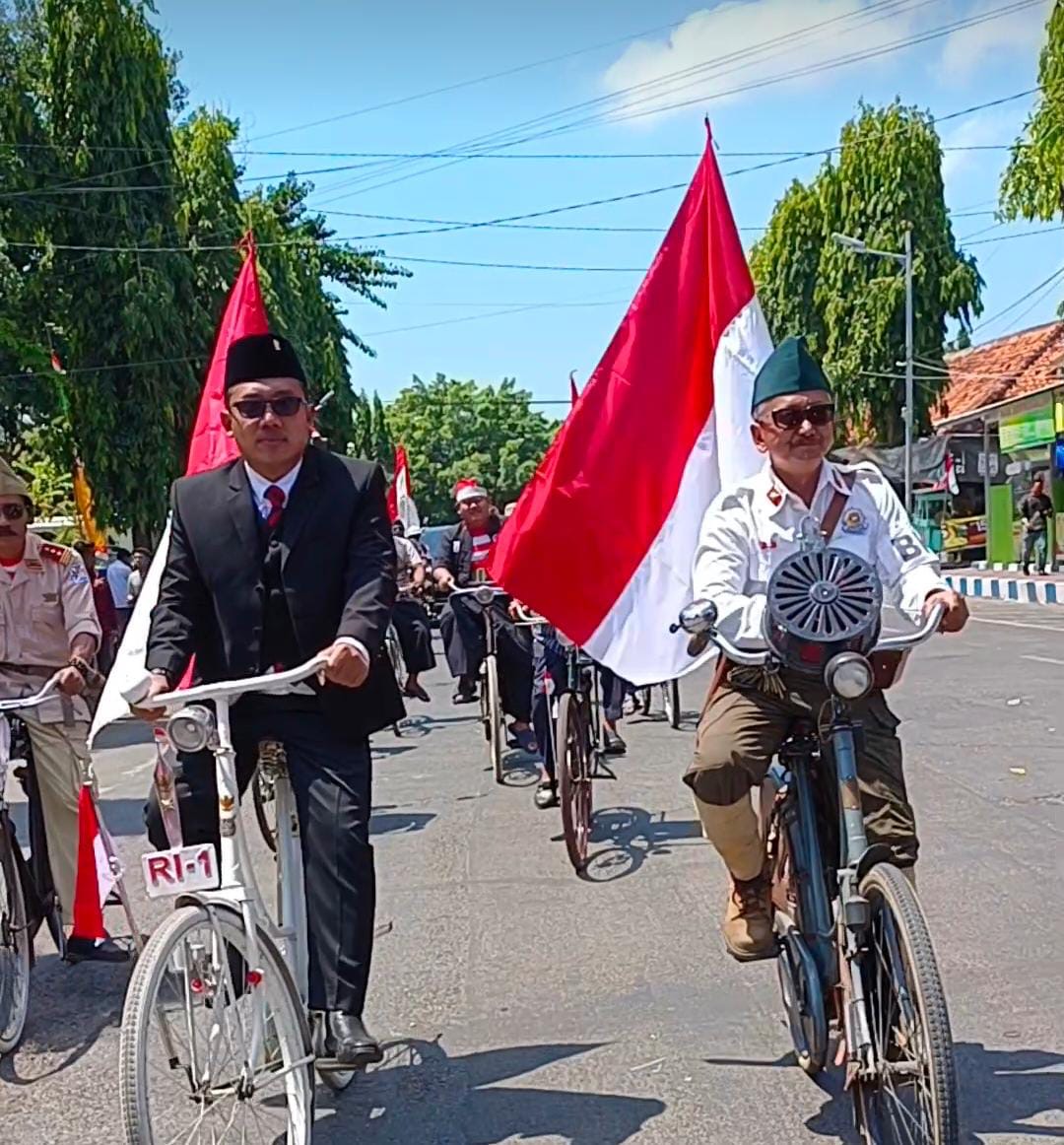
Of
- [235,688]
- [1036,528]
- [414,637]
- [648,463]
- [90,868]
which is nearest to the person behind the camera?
[235,688]

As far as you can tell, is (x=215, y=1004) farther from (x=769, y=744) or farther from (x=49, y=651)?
(x=49, y=651)

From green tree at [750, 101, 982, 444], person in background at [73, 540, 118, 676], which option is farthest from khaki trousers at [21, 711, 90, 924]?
green tree at [750, 101, 982, 444]

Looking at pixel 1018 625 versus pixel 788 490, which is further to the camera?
pixel 1018 625

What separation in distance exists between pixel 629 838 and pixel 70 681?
10.4 feet

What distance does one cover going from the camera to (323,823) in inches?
147

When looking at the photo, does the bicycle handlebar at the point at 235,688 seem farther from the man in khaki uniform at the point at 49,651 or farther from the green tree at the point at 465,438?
the green tree at the point at 465,438

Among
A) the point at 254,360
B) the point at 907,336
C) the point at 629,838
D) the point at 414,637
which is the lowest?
the point at 629,838

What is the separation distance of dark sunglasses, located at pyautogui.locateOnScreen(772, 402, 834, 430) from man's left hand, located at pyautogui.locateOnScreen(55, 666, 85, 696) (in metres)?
2.55

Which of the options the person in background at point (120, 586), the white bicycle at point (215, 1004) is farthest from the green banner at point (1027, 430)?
the white bicycle at point (215, 1004)

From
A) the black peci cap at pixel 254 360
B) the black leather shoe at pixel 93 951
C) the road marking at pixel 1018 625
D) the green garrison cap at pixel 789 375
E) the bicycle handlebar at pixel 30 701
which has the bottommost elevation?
the road marking at pixel 1018 625

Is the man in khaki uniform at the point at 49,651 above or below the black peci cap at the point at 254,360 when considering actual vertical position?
below

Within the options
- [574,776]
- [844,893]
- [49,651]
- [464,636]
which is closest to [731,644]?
[844,893]

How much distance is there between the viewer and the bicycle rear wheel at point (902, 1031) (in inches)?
121

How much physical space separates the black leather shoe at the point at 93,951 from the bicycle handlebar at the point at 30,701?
3.04 feet
